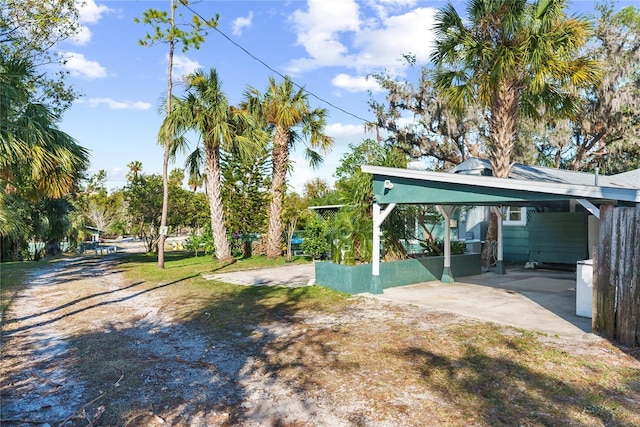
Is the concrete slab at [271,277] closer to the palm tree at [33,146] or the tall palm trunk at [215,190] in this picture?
the tall palm trunk at [215,190]

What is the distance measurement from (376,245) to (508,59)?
19.2ft

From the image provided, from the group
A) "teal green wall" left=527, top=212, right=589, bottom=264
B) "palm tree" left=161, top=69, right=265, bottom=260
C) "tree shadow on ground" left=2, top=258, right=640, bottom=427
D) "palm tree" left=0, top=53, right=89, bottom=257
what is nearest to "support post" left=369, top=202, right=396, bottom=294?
"tree shadow on ground" left=2, top=258, right=640, bottom=427

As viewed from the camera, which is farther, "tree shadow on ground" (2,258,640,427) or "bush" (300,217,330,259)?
"bush" (300,217,330,259)

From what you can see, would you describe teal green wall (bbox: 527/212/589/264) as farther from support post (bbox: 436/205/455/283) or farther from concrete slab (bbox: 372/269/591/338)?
support post (bbox: 436/205/455/283)

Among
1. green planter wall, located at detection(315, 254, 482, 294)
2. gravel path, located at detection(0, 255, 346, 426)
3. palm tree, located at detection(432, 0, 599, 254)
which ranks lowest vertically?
gravel path, located at detection(0, 255, 346, 426)

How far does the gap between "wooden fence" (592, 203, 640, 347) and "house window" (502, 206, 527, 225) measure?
11.1 m

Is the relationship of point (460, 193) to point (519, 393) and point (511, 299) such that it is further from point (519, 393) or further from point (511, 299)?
point (519, 393)

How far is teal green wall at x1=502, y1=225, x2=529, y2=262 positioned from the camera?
1666 cm

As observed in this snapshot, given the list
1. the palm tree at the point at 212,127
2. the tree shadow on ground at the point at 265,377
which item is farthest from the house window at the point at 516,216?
the tree shadow on ground at the point at 265,377

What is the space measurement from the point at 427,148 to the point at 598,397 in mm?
22904

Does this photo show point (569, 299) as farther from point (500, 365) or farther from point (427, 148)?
point (427, 148)

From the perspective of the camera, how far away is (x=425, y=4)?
12.8m

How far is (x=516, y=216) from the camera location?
17.3 meters

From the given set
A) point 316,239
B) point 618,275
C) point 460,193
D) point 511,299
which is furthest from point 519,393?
point 316,239
